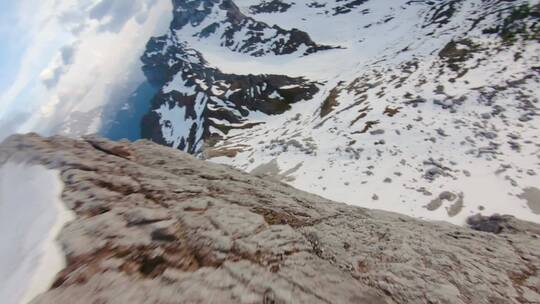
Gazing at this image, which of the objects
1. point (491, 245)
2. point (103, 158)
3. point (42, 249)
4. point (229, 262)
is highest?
point (103, 158)

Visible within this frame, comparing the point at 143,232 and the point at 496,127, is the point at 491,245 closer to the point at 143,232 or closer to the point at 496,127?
the point at 143,232

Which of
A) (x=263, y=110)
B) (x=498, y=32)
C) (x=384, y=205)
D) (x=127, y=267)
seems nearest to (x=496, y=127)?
(x=384, y=205)

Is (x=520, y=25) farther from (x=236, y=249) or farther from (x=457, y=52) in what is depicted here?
(x=236, y=249)

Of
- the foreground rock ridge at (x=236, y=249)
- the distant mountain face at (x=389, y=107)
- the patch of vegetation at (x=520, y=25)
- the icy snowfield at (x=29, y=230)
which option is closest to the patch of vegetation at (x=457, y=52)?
the distant mountain face at (x=389, y=107)

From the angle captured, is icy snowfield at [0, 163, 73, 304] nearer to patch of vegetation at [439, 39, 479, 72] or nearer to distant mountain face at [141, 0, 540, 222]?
distant mountain face at [141, 0, 540, 222]

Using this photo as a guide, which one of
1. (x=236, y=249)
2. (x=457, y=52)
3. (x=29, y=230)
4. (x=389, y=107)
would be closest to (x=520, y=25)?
(x=457, y=52)

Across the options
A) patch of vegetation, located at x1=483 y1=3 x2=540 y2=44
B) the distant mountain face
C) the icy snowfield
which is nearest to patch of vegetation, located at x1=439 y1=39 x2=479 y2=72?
the distant mountain face
